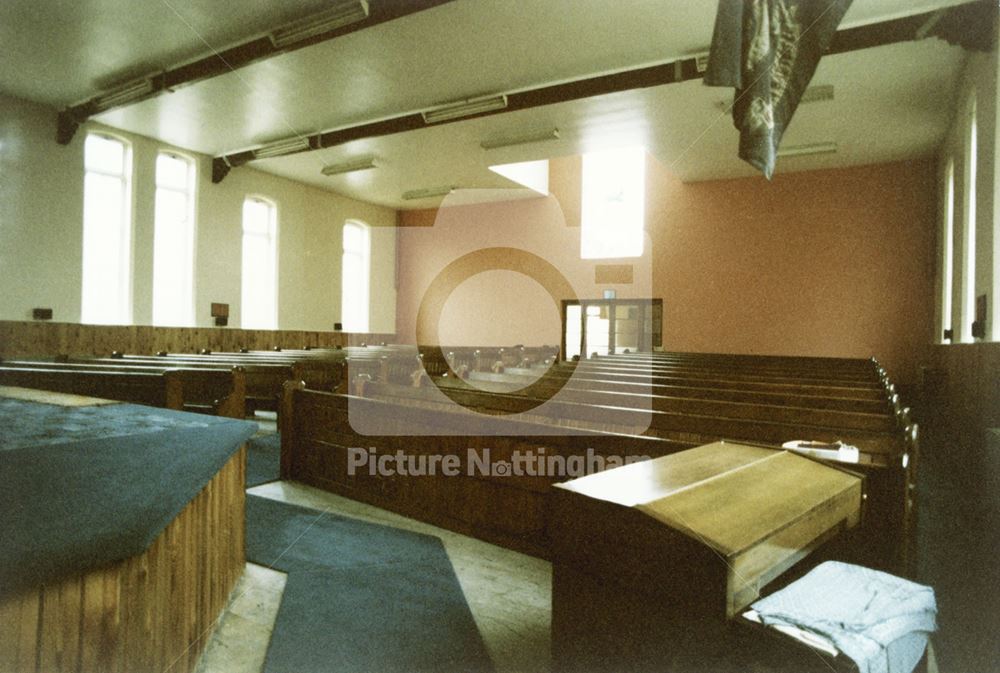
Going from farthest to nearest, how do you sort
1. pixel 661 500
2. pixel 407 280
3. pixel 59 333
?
pixel 407 280 < pixel 59 333 < pixel 661 500

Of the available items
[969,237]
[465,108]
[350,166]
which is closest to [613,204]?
[350,166]

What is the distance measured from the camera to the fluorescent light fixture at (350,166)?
10.0 metres

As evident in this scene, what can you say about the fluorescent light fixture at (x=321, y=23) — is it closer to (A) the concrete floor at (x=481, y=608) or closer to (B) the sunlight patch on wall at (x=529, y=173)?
(A) the concrete floor at (x=481, y=608)

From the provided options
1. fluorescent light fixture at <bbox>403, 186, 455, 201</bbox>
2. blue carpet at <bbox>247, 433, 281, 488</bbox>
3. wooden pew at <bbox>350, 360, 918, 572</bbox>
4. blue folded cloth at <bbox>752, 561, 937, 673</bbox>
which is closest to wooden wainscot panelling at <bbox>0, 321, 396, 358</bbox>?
fluorescent light fixture at <bbox>403, 186, 455, 201</bbox>

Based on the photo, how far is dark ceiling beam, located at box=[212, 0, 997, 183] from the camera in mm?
4953

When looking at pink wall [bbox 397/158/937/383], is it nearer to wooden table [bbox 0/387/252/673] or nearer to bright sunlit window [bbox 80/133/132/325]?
bright sunlit window [bbox 80/133/132/325]

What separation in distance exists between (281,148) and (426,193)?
345cm

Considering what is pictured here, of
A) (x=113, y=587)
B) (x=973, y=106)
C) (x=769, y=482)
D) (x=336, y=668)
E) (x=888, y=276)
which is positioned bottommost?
(x=336, y=668)

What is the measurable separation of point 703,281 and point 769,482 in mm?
10055

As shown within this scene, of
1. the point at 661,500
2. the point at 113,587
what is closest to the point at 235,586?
the point at 113,587

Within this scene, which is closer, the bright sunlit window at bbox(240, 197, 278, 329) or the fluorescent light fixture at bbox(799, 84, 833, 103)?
the fluorescent light fixture at bbox(799, 84, 833, 103)

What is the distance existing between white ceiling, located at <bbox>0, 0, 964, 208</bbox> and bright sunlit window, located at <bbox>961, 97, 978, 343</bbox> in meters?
0.94

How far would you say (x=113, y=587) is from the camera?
1.14m

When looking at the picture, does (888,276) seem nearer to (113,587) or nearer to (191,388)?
(191,388)
